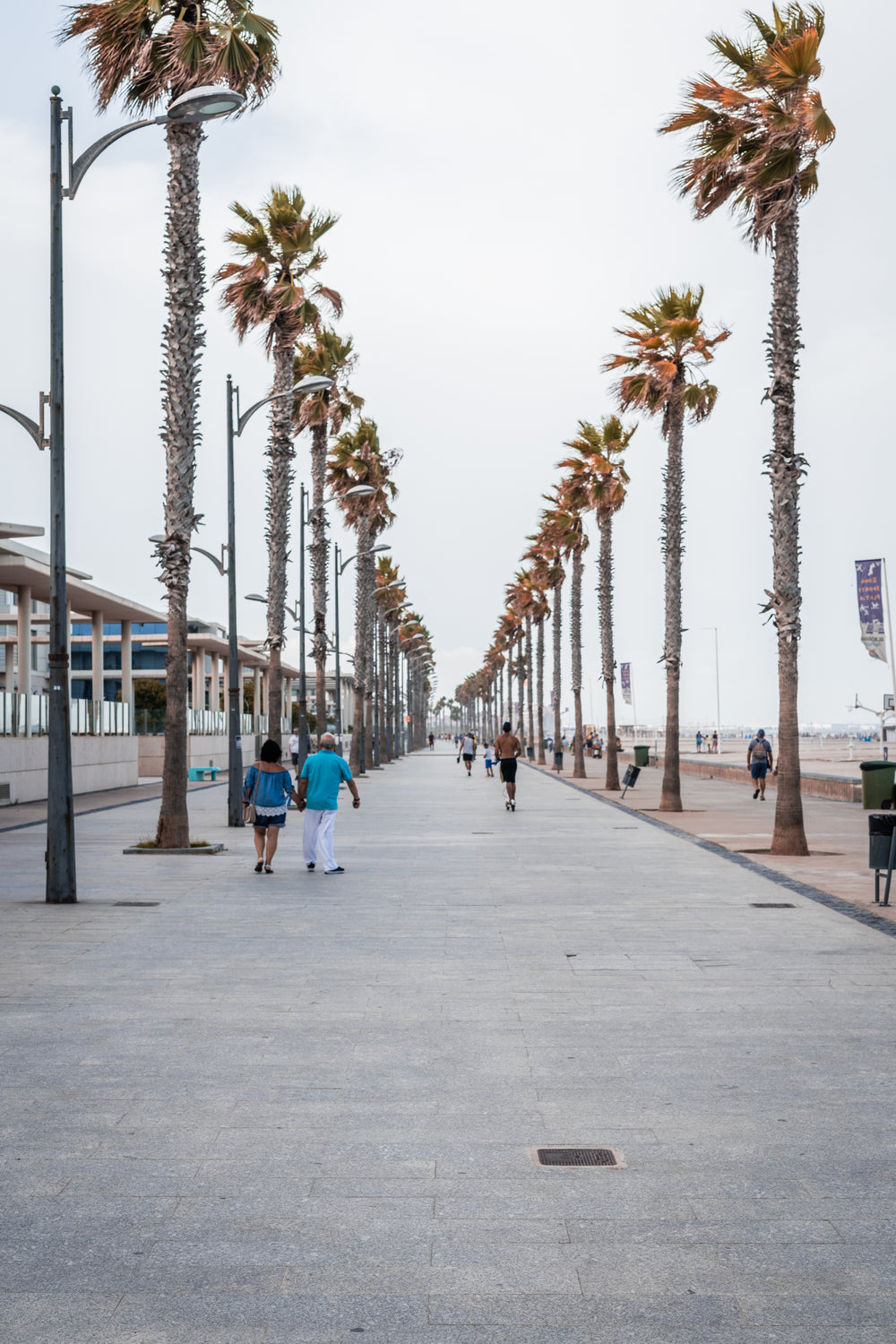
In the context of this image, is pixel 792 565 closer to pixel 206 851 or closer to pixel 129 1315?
pixel 206 851

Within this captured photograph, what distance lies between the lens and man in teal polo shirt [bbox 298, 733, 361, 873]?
15.3 metres

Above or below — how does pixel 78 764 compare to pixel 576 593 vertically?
below

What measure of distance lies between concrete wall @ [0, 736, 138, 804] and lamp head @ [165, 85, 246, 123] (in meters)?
12.2

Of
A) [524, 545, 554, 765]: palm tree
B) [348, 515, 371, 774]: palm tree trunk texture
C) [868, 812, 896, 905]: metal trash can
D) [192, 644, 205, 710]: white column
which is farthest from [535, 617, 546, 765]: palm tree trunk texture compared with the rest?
[868, 812, 896, 905]: metal trash can

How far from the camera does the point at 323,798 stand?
15664mm

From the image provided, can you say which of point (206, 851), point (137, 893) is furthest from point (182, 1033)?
point (206, 851)

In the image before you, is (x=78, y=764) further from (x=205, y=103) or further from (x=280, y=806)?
(x=205, y=103)

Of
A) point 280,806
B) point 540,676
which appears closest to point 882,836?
point 280,806

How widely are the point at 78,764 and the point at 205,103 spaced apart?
25.5 metres

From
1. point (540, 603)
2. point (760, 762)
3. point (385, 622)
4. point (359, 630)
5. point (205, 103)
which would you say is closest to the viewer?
point (205, 103)

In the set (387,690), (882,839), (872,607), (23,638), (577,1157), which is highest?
(872,607)

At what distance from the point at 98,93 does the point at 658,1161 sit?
57.4 feet

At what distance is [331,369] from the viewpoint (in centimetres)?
3834

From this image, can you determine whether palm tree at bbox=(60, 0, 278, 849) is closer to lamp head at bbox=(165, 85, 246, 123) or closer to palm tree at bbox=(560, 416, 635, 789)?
lamp head at bbox=(165, 85, 246, 123)
